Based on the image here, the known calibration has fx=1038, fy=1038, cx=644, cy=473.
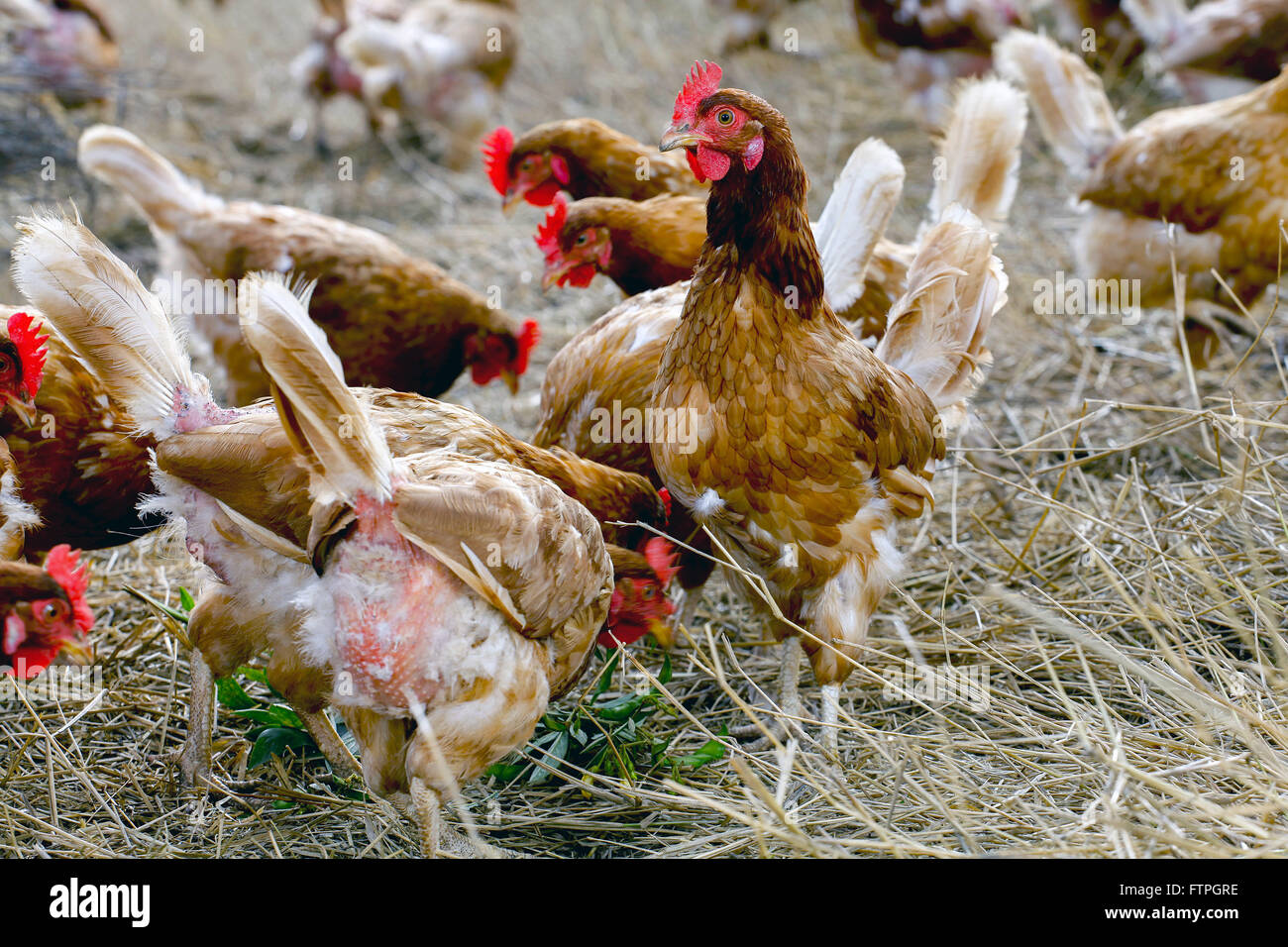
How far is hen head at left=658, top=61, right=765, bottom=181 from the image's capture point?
85.7 inches

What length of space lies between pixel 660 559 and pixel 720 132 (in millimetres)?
961

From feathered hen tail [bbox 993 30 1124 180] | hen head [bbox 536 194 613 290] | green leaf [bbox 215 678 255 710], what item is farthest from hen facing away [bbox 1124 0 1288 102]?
green leaf [bbox 215 678 255 710]

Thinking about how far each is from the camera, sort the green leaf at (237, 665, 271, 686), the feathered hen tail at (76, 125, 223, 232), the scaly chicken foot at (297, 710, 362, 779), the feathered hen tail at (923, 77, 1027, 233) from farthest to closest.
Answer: the feathered hen tail at (76, 125, 223, 232), the feathered hen tail at (923, 77, 1027, 233), the green leaf at (237, 665, 271, 686), the scaly chicken foot at (297, 710, 362, 779)

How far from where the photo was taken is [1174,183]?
145 inches

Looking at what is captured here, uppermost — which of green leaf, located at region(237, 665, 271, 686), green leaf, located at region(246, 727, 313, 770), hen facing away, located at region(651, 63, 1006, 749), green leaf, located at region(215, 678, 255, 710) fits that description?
hen facing away, located at region(651, 63, 1006, 749)

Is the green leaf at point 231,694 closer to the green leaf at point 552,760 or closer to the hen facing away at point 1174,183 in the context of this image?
the green leaf at point 552,760

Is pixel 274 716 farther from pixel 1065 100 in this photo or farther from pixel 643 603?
pixel 1065 100

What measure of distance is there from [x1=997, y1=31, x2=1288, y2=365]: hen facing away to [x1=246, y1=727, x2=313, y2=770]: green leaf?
3119 mm

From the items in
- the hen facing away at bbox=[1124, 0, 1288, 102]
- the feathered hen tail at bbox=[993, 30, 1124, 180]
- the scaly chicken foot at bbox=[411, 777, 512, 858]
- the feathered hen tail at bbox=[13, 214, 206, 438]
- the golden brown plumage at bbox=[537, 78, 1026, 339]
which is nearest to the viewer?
the scaly chicken foot at bbox=[411, 777, 512, 858]

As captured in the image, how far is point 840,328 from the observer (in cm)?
246

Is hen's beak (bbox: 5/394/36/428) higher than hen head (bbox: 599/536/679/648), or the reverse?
hen's beak (bbox: 5/394/36/428)

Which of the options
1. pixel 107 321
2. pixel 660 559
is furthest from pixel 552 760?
pixel 107 321

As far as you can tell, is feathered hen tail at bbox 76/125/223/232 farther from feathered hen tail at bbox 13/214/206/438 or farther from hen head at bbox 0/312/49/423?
feathered hen tail at bbox 13/214/206/438

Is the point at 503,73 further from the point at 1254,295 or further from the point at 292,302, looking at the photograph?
the point at 292,302
